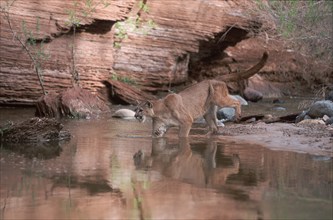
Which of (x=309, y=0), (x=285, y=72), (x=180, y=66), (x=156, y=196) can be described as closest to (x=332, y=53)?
(x=309, y=0)

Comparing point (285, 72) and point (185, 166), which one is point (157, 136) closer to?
point (185, 166)

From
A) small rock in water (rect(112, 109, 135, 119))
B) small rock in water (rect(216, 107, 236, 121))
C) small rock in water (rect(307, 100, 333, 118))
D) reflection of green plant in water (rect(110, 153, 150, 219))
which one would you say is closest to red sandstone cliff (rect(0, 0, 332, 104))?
small rock in water (rect(112, 109, 135, 119))

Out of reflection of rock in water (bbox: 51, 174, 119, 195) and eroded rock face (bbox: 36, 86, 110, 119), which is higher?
reflection of rock in water (bbox: 51, 174, 119, 195)

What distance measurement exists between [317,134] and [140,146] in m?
2.94

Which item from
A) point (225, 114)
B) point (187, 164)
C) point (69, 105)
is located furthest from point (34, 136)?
point (225, 114)

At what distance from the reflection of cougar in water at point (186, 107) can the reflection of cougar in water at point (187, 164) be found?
1.46m

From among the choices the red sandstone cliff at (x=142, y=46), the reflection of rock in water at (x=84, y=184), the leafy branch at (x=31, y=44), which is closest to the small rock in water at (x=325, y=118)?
the reflection of rock in water at (x=84, y=184)

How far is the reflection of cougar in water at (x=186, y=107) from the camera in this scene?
39.5 feet

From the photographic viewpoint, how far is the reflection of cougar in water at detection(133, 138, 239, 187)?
7.27m

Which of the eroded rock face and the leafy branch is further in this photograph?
the leafy branch

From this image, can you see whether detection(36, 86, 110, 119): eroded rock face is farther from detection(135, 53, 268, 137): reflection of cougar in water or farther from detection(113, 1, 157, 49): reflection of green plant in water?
detection(135, 53, 268, 137): reflection of cougar in water

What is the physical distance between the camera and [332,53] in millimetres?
19141

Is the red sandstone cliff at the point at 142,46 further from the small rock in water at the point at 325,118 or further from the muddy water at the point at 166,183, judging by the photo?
the muddy water at the point at 166,183

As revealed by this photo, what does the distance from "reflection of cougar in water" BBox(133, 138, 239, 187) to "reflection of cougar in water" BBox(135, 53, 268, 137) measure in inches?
57.5
